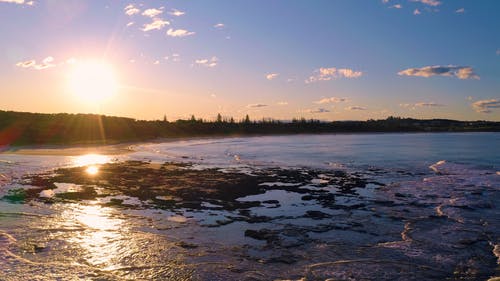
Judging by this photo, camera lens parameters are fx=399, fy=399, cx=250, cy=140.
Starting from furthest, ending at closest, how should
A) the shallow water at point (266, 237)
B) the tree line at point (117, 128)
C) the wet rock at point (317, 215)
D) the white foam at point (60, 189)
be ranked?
the tree line at point (117, 128), the white foam at point (60, 189), the wet rock at point (317, 215), the shallow water at point (266, 237)

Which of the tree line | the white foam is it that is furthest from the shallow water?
the tree line

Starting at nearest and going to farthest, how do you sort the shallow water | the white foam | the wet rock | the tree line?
the shallow water < the wet rock < the white foam < the tree line

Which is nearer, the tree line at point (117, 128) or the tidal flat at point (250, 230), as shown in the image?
the tidal flat at point (250, 230)

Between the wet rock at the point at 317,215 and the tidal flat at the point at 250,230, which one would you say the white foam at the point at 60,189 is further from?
the wet rock at the point at 317,215

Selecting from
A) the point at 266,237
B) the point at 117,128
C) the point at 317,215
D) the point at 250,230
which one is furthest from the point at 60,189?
the point at 117,128

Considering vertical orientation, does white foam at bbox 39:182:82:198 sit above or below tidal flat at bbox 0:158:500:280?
above

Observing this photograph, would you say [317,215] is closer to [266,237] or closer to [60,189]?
[266,237]

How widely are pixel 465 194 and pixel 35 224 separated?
46.1 feet

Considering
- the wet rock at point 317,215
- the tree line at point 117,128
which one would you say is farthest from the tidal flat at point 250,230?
the tree line at point 117,128

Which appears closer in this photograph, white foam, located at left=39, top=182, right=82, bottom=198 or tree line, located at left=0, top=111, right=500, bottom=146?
white foam, located at left=39, top=182, right=82, bottom=198

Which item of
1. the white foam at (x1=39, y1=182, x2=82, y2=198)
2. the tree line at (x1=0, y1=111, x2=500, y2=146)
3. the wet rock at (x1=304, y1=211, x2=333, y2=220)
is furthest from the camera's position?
the tree line at (x1=0, y1=111, x2=500, y2=146)

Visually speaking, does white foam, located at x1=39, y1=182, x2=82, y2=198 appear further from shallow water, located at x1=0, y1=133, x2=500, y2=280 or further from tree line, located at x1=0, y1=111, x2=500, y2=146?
tree line, located at x1=0, y1=111, x2=500, y2=146

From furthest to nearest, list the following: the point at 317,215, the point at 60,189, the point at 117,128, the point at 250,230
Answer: the point at 117,128
the point at 60,189
the point at 317,215
the point at 250,230

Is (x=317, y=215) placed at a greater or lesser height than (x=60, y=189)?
lesser
